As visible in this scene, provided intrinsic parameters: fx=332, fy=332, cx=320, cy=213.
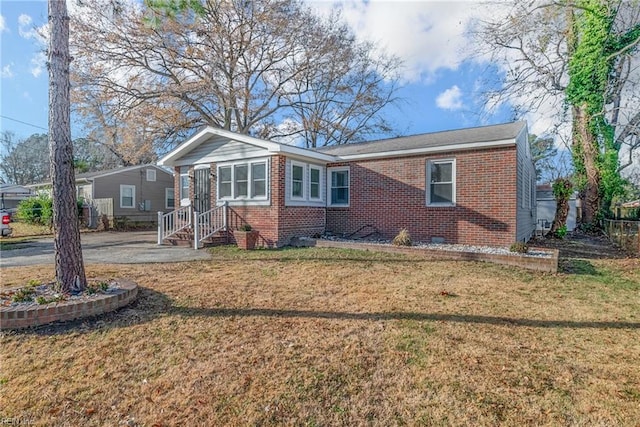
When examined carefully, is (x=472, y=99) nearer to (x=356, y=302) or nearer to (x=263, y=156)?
(x=263, y=156)

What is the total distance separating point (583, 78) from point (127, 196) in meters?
24.4

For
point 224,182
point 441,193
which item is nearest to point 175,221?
point 224,182

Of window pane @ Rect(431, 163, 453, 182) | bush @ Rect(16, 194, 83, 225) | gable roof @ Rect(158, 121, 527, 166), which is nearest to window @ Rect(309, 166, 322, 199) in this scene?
gable roof @ Rect(158, 121, 527, 166)

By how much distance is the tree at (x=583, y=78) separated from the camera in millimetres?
11969

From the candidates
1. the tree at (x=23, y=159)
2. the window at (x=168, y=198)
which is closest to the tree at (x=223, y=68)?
the window at (x=168, y=198)

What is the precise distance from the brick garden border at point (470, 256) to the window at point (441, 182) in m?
2.46

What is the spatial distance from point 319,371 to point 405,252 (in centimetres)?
593

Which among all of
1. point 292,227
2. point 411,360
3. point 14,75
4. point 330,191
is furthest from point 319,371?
point 14,75

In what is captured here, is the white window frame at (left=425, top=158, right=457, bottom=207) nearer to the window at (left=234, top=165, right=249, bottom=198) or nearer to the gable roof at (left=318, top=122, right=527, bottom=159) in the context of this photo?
the gable roof at (left=318, top=122, right=527, bottom=159)

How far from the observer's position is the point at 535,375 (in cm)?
281

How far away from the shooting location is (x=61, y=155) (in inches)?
167

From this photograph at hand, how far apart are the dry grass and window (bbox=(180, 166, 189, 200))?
22.7 ft

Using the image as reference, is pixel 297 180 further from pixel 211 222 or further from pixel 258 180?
pixel 211 222

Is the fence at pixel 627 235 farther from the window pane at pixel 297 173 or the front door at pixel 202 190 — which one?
the front door at pixel 202 190
